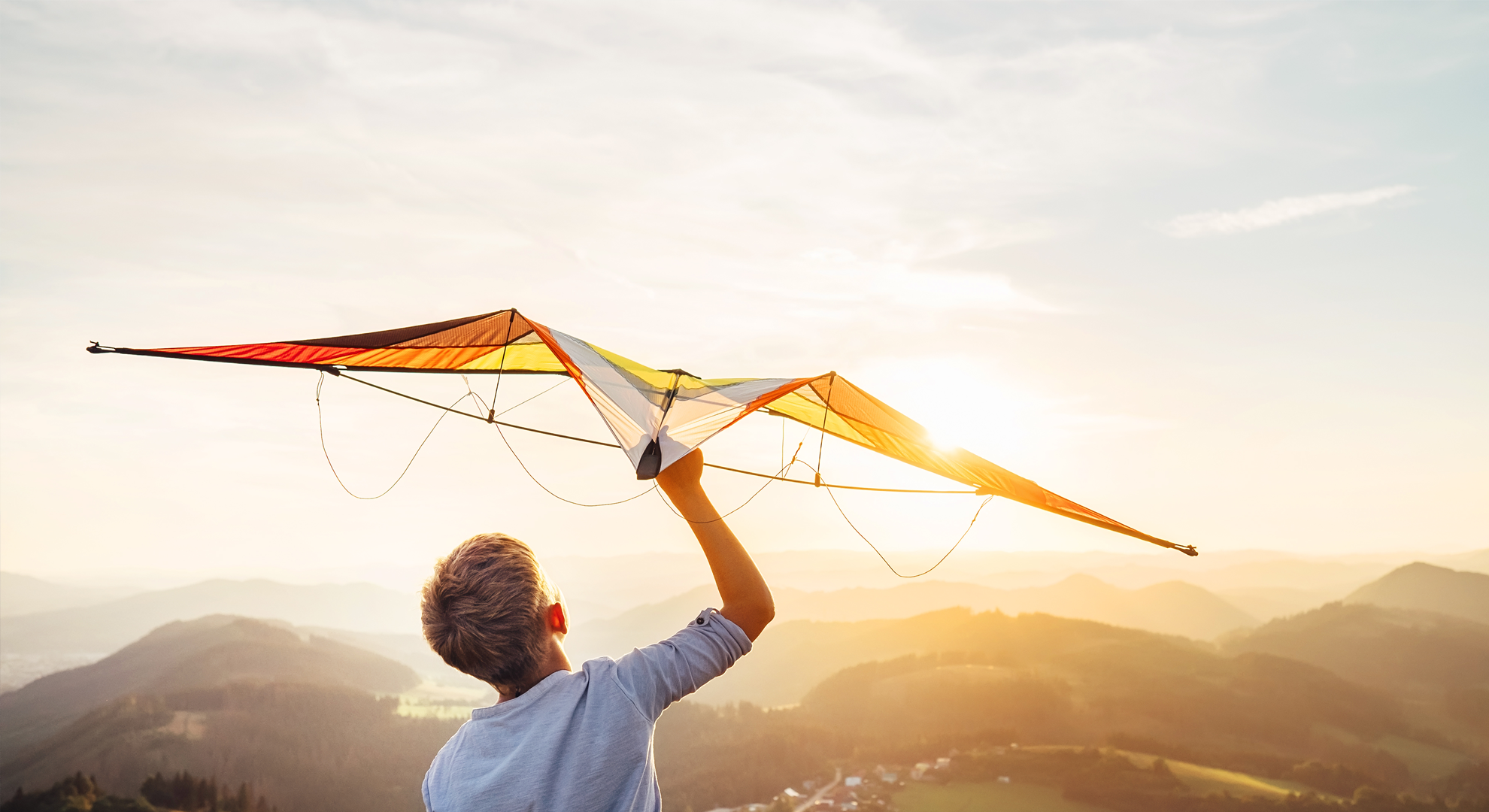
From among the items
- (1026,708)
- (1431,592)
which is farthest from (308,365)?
(1431,592)

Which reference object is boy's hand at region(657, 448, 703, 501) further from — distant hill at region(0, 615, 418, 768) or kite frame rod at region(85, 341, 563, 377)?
distant hill at region(0, 615, 418, 768)

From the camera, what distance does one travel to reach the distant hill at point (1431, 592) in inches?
1720

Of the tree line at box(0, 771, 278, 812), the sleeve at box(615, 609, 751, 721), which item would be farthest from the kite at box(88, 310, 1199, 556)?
the tree line at box(0, 771, 278, 812)

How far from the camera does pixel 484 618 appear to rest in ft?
5.63

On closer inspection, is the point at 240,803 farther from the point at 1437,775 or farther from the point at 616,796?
the point at 1437,775

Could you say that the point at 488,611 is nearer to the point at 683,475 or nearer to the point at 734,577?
the point at 734,577

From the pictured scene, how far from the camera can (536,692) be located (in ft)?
5.77

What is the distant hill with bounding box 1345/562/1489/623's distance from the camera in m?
43.7

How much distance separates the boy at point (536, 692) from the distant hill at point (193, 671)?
6137 centimetres

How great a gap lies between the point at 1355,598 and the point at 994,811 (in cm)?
3002

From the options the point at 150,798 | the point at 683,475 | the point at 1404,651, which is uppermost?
the point at 683,475

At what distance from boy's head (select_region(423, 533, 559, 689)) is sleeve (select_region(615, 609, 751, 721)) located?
234 mm

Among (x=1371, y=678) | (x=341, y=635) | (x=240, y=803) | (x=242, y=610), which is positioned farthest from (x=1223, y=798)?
(x=242, y=610)

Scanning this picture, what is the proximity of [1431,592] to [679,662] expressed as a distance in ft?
202
